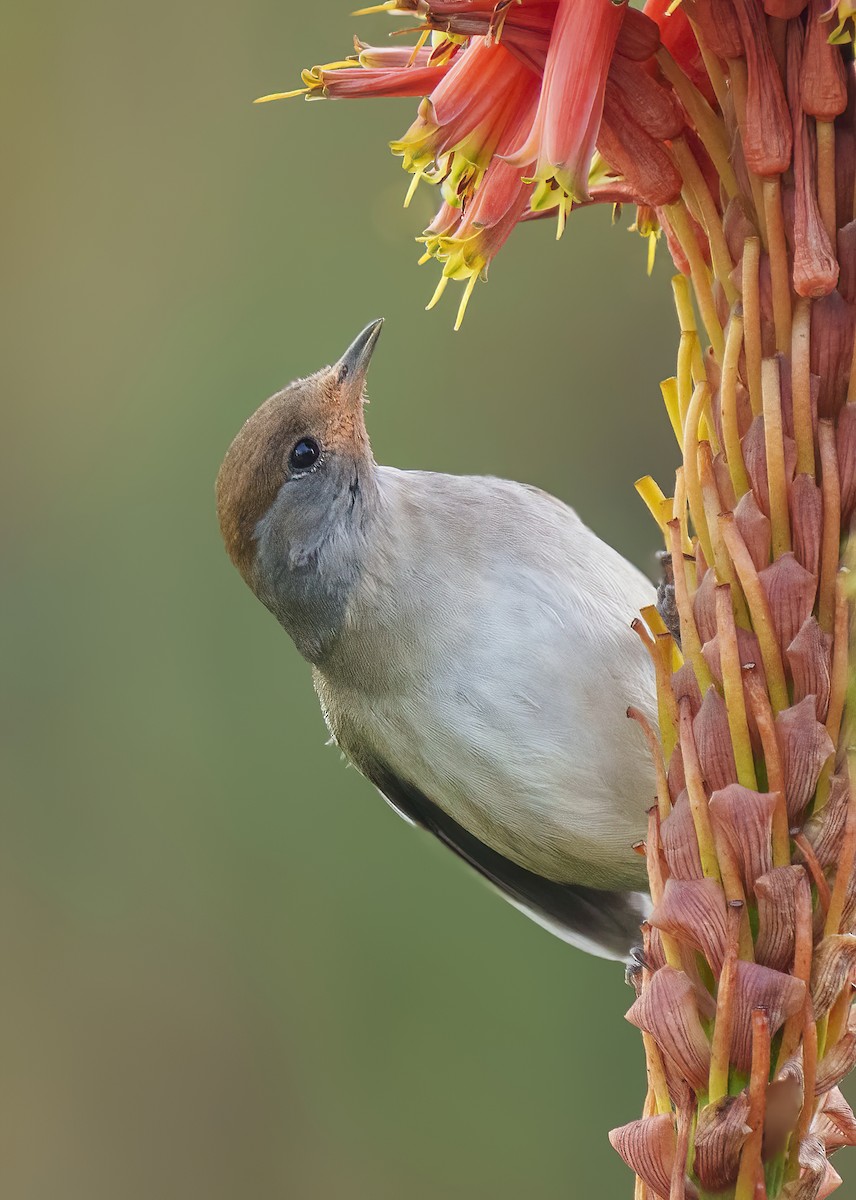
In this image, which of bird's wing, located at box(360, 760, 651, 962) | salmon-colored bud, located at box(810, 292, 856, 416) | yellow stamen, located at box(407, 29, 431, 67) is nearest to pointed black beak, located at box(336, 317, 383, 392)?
bird's wing, located at box(360, 760, 651, 962)

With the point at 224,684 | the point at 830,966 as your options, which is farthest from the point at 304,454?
the point at 224,684

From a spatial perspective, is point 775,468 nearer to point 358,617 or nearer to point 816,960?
point 816,960

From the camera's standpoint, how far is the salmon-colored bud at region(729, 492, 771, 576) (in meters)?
1.57

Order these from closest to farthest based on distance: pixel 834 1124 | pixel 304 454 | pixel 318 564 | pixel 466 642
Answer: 1. pixel 834 1124
2. pixel 466 642
3. pixel 318 564
4. pixel 304 454

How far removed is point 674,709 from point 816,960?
0.32 metres

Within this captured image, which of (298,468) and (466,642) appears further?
(298,468)

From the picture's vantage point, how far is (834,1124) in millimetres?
1574

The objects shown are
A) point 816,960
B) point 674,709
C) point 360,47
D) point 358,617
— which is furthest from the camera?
point 358,617

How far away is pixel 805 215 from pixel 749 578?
1.30 feet

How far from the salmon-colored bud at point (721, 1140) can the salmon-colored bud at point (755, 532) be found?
1.89 ft

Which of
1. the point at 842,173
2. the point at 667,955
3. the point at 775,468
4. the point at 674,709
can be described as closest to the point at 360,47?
the point at 842,173

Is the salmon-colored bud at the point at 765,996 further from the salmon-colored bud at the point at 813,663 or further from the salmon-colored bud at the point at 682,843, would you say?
the salmon-colored bud at the point at 813,663

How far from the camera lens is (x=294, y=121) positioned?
6.26 meters

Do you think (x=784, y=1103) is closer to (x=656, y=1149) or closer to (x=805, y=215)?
(x=656, y=1149)
